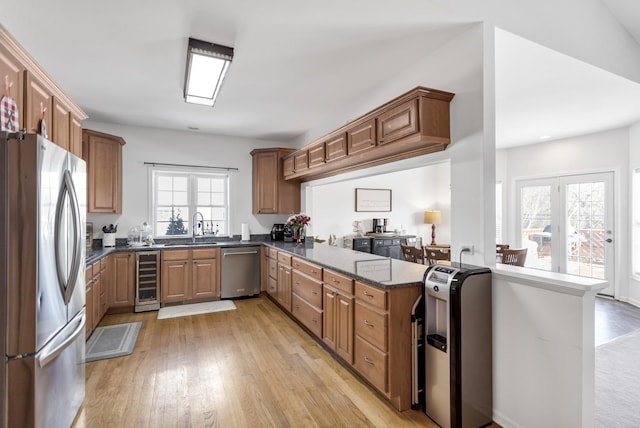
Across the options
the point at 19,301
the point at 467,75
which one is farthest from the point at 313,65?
the point at 19,301

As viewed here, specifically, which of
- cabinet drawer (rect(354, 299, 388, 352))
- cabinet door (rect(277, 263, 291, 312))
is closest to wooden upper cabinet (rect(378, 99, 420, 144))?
cabinet drawer (rect(354, 299, 388, 352))

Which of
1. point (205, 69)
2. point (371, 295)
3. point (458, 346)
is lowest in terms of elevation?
point (458, 346)

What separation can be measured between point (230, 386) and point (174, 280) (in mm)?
2497

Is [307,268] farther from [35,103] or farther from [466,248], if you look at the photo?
[35,103]

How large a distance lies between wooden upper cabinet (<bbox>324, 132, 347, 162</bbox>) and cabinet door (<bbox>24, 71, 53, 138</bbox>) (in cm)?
241

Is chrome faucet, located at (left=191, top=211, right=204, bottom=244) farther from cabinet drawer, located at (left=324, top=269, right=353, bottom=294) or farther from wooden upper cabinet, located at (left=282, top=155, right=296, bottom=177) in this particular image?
cabinet drawer, located at (left=324, top=269, right=353, bottom=294)

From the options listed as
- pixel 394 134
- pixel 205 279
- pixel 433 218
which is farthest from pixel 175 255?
pixel 433 218

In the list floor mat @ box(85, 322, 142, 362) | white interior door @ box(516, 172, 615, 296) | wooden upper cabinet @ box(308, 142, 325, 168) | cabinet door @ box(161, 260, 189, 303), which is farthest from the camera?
white interior door @ box(516, 172, 615, 296)

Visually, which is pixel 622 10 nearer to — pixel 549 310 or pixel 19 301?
pixel 549 310

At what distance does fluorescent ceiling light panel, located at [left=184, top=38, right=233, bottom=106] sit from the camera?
2506 mm

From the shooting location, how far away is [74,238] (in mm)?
1990

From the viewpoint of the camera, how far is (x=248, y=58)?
110 inches

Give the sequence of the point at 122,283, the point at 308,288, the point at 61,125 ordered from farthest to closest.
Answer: the point at 122,283, the point at 308,288, the point at 61,125

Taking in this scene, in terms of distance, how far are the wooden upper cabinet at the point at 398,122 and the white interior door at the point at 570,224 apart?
449cm
